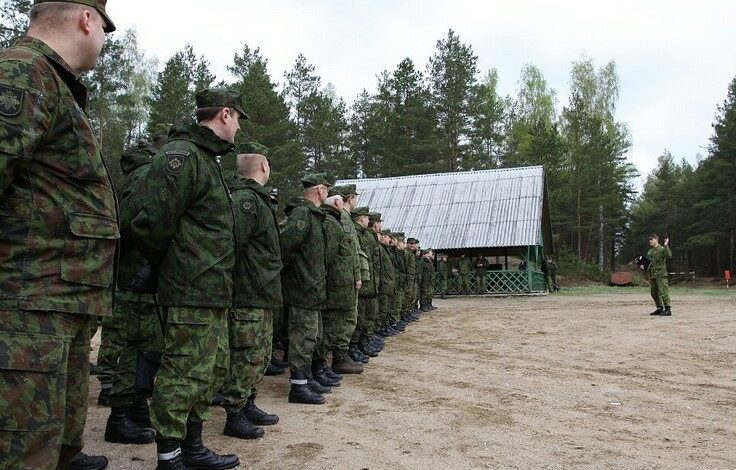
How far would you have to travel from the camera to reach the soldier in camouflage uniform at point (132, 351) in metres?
3.57

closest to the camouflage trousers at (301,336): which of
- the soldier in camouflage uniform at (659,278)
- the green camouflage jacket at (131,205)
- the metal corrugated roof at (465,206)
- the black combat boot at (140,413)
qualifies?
the black combat boot at (140,413)

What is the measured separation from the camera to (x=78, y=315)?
1.95 meters

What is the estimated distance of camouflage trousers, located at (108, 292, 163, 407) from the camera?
377cm

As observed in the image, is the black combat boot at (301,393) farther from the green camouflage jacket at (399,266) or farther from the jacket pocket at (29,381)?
the green camouflage jacket at (399,266)

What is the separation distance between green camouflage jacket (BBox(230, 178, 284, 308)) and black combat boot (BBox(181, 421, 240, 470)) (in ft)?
3.10

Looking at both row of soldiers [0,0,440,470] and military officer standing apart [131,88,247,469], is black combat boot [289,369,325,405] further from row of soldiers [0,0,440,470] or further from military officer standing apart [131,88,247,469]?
military officer standing apart [131,88,247,469]

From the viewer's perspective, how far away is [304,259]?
5.11 metres

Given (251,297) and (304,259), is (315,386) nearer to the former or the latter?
(304,259)

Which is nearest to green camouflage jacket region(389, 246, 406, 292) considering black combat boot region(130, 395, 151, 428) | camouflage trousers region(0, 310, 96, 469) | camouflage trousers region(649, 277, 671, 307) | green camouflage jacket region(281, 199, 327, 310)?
green camouflage jacket region(281, 199, 327, 310)

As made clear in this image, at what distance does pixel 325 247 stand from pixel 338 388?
4.69 ft

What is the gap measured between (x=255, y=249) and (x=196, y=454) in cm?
146

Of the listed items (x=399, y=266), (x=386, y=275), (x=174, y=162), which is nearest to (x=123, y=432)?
(x=174, y=162)

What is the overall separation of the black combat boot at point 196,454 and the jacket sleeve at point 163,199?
1.03 meters

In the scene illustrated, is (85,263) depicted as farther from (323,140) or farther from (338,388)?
(323,140)
